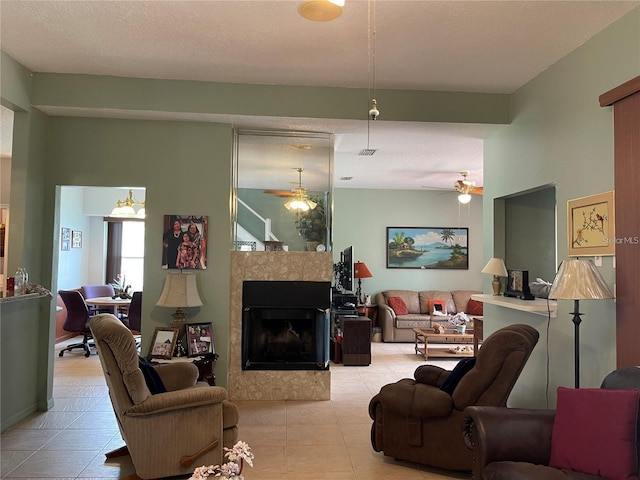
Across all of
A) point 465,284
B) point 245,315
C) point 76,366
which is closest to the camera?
point 245,315

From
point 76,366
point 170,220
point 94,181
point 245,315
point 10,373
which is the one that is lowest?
point 76,366

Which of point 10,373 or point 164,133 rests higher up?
point 164,133

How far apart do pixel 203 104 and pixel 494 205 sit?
2.98 metres

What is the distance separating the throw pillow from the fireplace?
12.5 feet

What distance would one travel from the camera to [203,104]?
4379 millimetres

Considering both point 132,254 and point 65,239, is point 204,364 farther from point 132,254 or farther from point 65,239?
point 132,254

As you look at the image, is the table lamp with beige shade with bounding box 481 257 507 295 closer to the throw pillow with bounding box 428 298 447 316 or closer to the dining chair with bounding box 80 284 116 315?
the throw pillow with bounding box 428 298 447 316

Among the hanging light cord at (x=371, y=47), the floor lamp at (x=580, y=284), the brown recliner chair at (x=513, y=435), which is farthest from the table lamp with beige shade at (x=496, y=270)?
the brown recliner chair at (x=513, y=435)

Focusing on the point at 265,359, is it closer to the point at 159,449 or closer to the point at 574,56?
the point at 159,449

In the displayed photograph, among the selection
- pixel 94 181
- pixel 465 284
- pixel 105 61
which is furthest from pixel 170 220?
pixel 465 284

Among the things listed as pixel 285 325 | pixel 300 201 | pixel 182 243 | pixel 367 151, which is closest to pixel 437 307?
pixel 367 151

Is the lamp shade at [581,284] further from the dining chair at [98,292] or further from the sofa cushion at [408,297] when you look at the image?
the dining chair at [98,292]

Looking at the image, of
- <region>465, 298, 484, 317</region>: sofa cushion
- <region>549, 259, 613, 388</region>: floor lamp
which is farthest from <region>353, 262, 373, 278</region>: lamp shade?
<region>549, 259, 613, 388</region>: floor lamp

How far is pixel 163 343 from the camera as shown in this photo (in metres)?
4.25
